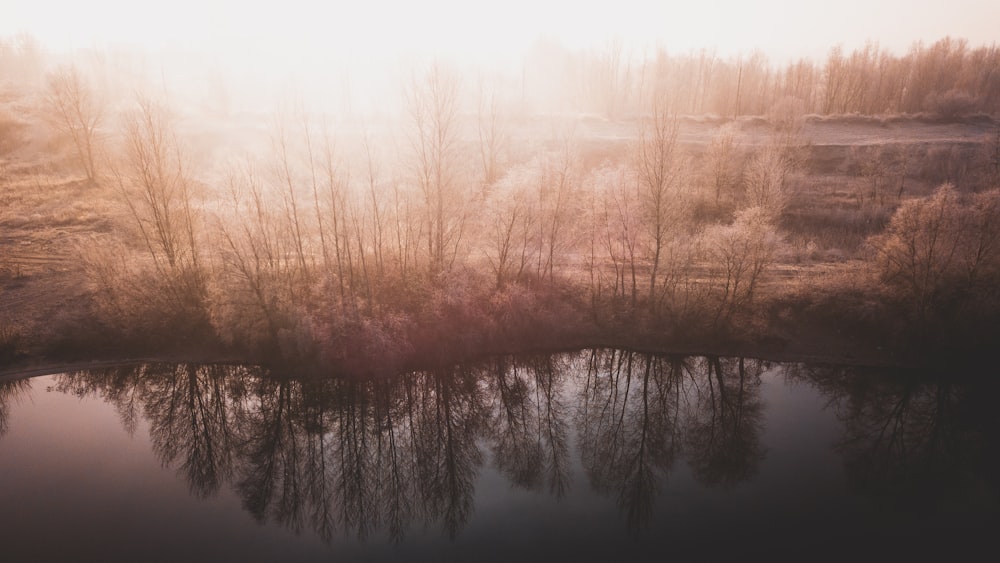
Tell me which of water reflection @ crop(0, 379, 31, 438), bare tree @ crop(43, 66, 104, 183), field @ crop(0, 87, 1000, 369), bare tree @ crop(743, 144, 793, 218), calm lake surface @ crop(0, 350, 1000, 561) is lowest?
calm lake surface @ crop(0, 350, 1000, 561)

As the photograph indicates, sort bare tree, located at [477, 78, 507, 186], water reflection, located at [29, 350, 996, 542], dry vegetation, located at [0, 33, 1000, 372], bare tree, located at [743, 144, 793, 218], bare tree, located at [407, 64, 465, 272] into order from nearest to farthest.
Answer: water reflection, located at [29, 350, 996, 542] → dry vegetation, located at [0, 33, 1000, 372] → bare tree, located at [407, 64, 465, 272] → bare tree, located at [743, 144, 793, 218] → bare tree, located at [477, 78, 507, 186]

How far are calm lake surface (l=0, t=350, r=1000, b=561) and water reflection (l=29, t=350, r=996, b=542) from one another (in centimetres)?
9

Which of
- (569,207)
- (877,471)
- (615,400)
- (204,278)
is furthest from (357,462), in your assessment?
(877,471)

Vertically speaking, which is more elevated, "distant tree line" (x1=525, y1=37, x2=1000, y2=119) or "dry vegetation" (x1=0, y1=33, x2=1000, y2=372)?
"distant tree line" (x1=525, y1=37, x2=1000, y2=119)

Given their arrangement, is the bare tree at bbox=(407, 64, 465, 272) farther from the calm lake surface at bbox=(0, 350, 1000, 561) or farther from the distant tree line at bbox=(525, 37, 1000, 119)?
the distant tree line at bbox=(525, 37, 1000, 119)

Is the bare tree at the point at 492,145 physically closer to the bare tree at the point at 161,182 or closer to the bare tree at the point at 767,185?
the bare tree at the point at 767,185

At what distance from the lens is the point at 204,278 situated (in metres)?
28.4

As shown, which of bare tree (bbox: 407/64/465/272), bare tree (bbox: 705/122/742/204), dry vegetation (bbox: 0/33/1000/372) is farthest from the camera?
bare tree (bbox: 705/122/742/204)

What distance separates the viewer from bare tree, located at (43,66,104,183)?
148 ft

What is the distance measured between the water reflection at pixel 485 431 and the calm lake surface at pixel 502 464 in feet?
0.29

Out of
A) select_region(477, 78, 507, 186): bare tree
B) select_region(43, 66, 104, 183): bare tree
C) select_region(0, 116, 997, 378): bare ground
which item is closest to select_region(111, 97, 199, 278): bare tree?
select_region(0, 116, 997, 378): bare ground

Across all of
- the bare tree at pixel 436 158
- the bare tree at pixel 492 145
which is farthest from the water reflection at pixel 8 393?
the bare tree at pixel 492 145

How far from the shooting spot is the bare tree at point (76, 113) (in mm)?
45219

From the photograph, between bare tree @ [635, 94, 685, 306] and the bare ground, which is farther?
bare tree @ [635, 94, 685, 306]
